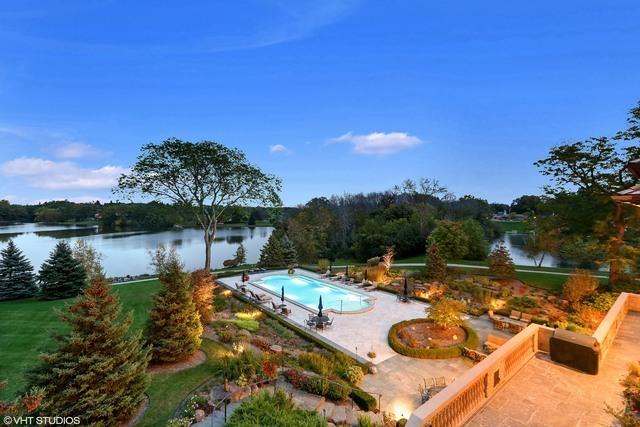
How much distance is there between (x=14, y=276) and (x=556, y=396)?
27.5 metres

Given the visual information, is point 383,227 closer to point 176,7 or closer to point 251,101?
point 251,101

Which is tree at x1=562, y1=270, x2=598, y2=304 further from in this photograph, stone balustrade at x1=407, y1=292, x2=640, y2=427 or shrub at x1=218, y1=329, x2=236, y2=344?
shrub at x1=218, y1=329, x2=236, y2=344

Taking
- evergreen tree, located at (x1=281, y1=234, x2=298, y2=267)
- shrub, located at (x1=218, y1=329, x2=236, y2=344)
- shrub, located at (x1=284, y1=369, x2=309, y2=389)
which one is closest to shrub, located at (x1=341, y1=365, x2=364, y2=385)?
shrub, located at (x1=284, y1=369, x2=309, y2=389)

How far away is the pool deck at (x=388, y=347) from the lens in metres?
8.85

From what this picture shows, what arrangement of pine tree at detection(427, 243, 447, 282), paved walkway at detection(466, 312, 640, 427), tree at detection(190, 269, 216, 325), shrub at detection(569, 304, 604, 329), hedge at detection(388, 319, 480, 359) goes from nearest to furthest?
paved walkway at detection(466, 312, 640, 427)
hedge at detection(388, 319, 480, 359)
shrub at detection(569, 304, 604, 329)
tree at detection(190, 269, 216, 325)
pine tree at detection(427, 243, 447, 282)

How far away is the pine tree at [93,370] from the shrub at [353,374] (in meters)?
5.59

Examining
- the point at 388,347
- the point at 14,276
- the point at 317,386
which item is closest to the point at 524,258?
the point at 388,347

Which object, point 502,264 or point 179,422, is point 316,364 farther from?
point 502,264

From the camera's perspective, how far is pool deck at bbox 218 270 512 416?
8.85 metres

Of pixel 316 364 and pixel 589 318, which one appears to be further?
pixel 589 318

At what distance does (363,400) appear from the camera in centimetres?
797

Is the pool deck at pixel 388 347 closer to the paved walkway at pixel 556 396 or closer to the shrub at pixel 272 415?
the shrub at pixel 272 415

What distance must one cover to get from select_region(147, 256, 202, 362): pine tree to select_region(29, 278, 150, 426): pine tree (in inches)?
92.8

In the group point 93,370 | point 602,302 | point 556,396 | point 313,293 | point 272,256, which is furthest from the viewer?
point 272,256
